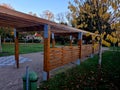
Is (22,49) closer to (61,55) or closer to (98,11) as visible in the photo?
(61,55)

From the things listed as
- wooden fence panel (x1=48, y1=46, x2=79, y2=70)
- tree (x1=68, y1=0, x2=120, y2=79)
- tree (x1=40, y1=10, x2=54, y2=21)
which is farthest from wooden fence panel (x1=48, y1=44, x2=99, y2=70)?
tree (x1=40, y1=10, x2=54, y2=21)

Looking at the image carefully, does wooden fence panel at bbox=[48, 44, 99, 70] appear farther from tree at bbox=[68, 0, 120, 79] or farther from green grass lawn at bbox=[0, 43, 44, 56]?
green grass lawn at bbox=[0, 43, 44, 56]

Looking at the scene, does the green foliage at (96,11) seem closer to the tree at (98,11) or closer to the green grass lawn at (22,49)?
the tree at (98,11)

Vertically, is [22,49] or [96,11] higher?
[96,11]

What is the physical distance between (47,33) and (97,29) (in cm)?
336

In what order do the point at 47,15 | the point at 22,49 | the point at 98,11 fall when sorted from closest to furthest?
1. the point at 98,11
2. the point at 22,49
3. the point at 47,15

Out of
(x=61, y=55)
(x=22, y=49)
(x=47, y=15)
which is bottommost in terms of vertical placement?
(x=22, y=49)

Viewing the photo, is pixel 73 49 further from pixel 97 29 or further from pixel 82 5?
pixel 82 5

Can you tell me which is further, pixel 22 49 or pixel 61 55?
pixel 22 49

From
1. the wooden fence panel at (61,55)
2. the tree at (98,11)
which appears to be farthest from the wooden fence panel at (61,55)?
the tree at (98,11)

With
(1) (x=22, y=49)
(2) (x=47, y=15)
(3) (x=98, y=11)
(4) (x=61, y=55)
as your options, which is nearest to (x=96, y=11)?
(3) (x=98, y=11)

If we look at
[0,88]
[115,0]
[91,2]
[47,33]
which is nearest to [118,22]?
[115,0]

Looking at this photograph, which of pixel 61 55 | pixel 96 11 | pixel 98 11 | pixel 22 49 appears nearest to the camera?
pixel 98 11

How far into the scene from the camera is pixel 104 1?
22.7 feet
